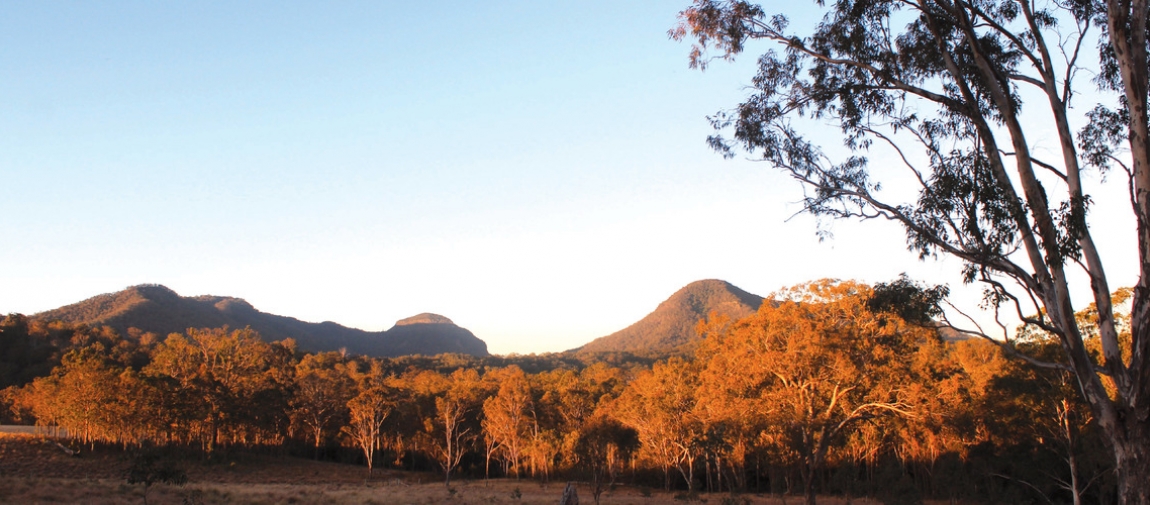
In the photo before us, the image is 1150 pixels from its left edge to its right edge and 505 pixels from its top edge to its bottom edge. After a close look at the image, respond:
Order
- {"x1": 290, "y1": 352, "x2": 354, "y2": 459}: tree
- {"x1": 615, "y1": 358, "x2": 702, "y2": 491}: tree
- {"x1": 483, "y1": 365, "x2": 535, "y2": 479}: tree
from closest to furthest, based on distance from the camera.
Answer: {"x1": 615, "y1": 358, "x2": 702, "y2": 491}: tree
{"x1": 483, "y1": 365, "x2": 535, "y2": 479}: tree
{"x1": 290, "y1": 352, "x2": 354, "y2": 459}: tree

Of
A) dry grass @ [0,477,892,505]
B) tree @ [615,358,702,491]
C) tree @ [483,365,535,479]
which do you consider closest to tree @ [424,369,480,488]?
tree @ [483,365,535,479]

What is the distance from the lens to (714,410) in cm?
2728

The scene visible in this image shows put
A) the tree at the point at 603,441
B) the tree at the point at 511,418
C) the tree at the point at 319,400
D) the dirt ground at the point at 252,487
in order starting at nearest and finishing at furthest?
the dirt ground at the point at 252,487 → the tree at the point at 603,441 → the tree at the point at 511,418 → the tree at the point at 319,400

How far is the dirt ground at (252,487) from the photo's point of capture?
84.8ft

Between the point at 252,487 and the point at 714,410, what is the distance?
1019 inches

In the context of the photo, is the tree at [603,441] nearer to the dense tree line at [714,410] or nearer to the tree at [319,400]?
the dense tree line at [714,410]

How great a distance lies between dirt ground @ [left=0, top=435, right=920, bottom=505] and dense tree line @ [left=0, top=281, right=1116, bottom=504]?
8.12 ft

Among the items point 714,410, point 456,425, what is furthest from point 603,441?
point 456,425

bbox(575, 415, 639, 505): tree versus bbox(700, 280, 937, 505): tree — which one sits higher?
bbox(700, 280, 937, 505): tree

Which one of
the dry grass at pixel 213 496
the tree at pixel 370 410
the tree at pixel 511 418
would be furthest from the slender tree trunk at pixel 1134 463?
the tree at pixel 370 410

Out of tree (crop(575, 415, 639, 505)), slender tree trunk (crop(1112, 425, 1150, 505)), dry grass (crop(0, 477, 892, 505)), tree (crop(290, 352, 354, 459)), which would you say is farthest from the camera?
tree (crop(290, 352, 354, 459))

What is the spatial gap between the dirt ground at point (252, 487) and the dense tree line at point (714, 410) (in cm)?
248

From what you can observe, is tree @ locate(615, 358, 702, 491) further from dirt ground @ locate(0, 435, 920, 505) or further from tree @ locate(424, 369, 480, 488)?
tree @ locate(424, 369, 480, 488)

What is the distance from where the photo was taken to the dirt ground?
25.9m
